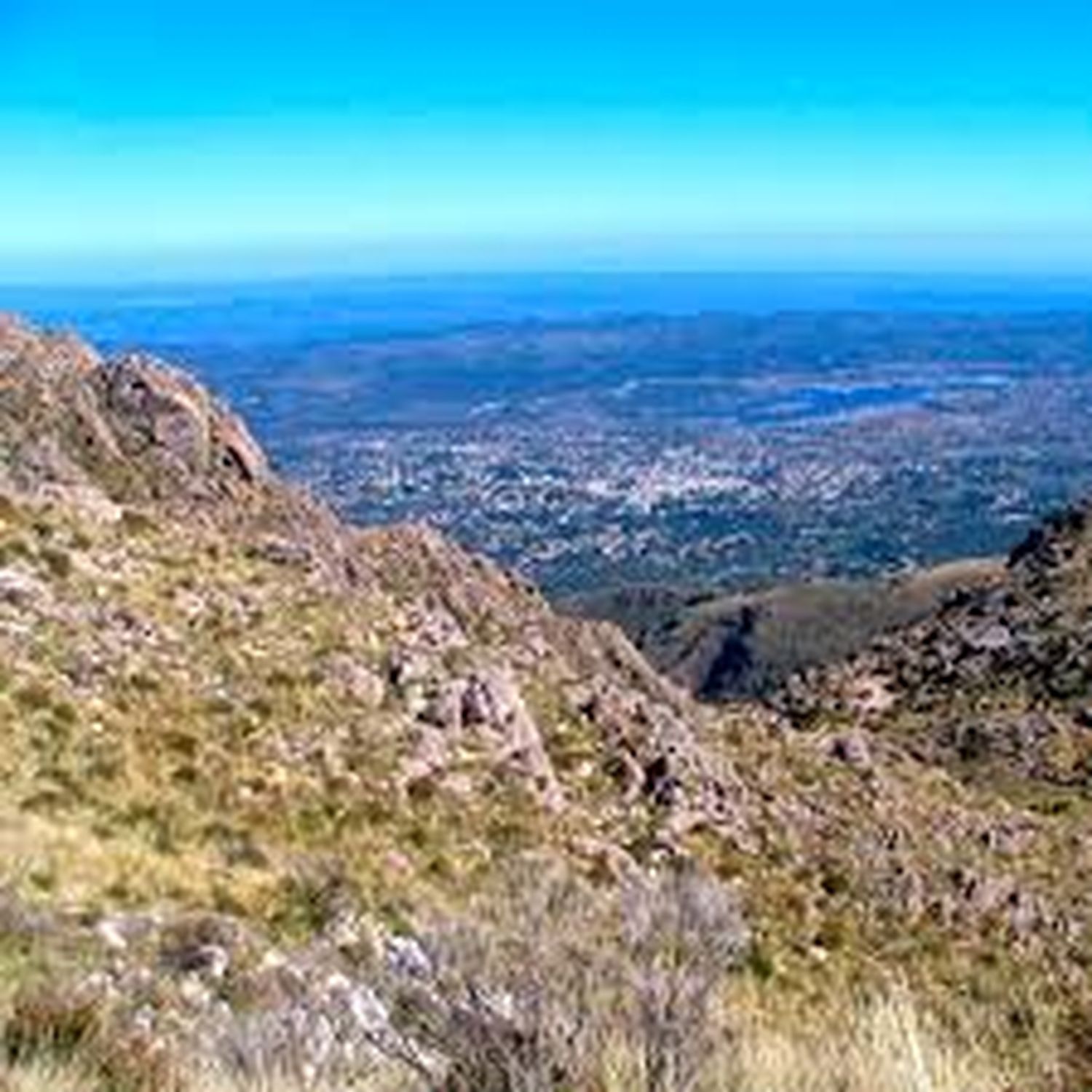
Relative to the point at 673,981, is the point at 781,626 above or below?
below

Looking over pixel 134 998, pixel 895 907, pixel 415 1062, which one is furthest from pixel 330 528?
pixel 415 1062

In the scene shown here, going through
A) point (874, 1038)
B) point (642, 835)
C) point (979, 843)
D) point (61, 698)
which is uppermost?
point (874, 1038)

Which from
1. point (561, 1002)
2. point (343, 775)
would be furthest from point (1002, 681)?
point (561, 1002)

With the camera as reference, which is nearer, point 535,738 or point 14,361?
point 535,738

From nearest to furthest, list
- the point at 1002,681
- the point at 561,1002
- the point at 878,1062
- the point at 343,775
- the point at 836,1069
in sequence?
1. the point at 878,1062
2. the point at 836,1069
3. the point at 561,1002
4. the point at 343,775
5. the point at 1002,681

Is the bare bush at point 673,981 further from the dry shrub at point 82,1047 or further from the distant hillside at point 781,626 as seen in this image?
the distant hillside at point 781,626

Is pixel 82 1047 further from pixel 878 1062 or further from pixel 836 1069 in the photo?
pixel 878 1062

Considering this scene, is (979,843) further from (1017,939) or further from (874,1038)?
(874,1038)

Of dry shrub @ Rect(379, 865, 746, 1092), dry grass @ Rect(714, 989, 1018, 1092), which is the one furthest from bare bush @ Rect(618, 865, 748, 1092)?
dry grass @ Rect(714, 989, 1018, 1092)
